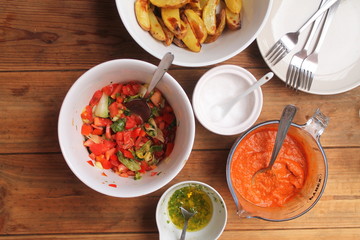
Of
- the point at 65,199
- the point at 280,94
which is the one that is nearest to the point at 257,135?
the point at 280,94

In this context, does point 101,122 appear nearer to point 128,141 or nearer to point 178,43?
point 128,141

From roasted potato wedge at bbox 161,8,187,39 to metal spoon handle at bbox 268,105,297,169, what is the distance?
0.45 m

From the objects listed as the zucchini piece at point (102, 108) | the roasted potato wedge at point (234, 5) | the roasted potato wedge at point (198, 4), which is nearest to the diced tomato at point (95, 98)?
the zucchini piece at point (102, 108)

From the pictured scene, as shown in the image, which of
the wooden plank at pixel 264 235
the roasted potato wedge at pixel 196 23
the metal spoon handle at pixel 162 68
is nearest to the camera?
the metal spoon handle at pixel 162 68

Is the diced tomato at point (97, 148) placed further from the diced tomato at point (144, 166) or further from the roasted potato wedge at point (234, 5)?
the roasted potato wedge at point (234, 5)

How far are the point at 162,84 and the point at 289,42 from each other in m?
0.55

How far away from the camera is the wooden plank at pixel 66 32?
5.13 feet

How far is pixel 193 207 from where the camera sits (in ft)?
5.19

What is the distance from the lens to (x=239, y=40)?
139 centimetres

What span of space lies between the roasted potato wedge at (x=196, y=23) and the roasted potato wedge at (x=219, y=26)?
5cm

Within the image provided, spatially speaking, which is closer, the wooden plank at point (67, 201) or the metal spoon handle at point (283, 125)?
the metal spoon handle at point (283, 125)

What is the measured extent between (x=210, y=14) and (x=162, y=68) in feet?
0.93

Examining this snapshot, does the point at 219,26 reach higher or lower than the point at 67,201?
higher

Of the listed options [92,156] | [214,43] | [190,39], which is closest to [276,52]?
[214,43]
